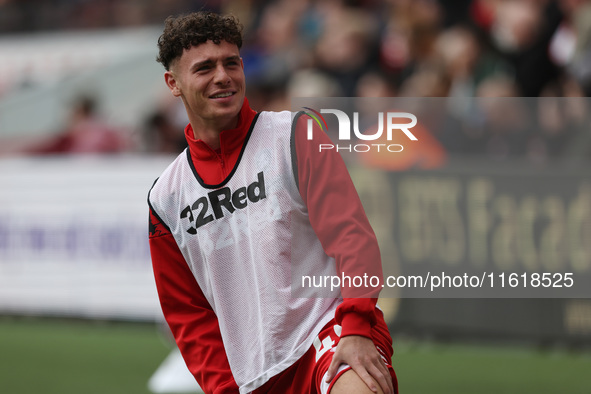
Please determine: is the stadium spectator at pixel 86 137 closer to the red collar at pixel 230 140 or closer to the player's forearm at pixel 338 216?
the red collar at pixel 230 140

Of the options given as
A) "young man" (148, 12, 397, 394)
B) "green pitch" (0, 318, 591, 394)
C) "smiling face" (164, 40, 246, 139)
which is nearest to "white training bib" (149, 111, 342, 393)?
"young man" (148, 12, 397, 394)

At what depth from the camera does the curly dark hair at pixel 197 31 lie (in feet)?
10.9

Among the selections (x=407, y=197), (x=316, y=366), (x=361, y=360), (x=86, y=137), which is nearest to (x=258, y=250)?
(x=316, y=366)

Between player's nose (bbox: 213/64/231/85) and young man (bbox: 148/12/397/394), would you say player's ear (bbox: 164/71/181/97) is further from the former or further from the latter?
player's nose (bbox: 213/64/231/85)

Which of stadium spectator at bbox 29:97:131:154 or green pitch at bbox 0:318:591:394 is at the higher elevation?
stadium spectator at bbox 29:97:131:154

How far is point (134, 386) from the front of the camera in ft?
22.5

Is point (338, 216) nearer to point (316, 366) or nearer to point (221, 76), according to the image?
point (316, 366)

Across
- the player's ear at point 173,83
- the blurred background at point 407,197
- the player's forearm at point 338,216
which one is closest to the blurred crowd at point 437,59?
the blurred background at point 407,197

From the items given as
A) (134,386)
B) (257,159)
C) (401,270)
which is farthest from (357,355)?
(401,270)

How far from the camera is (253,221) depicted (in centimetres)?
339

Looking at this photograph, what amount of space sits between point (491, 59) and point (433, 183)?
4.98 feet

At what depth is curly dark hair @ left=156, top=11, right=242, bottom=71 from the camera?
3.33 m

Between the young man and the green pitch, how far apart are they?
3.28 meters

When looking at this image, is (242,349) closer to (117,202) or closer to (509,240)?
(509,240)
